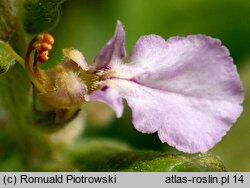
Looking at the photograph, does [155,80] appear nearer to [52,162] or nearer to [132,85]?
[132,85]

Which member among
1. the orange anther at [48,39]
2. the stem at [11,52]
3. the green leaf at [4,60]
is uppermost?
the orange anther at [48,39]

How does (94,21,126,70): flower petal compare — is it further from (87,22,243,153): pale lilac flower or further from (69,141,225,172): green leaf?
(69,141,225,172): green leaf

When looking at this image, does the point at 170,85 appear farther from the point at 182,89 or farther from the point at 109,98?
the point at 109,98

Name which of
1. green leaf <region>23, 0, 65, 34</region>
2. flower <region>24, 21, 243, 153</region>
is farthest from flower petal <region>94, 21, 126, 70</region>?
green leaf <region>23, 0, 65, 34</region>

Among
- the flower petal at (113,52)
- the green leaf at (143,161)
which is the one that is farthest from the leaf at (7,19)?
the green leaf at (143,161)

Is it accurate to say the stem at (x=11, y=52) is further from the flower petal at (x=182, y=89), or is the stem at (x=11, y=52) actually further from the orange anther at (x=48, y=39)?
the flower petal at (x=182, y=89)

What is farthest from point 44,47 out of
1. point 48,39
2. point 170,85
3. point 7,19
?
point 170,85
